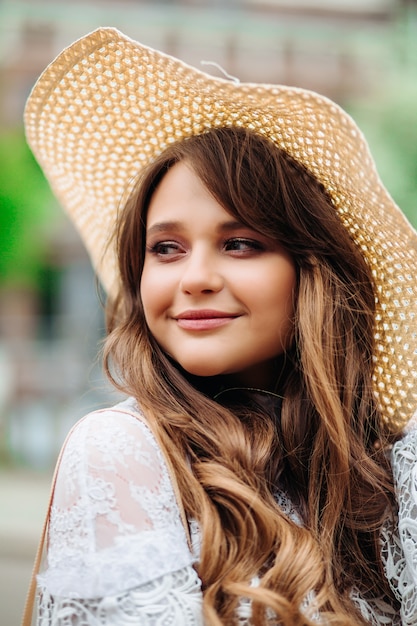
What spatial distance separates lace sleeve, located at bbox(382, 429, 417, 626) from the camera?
1868mm

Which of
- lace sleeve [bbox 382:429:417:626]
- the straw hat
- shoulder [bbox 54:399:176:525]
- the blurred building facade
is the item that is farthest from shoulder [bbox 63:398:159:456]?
the blurred building facade

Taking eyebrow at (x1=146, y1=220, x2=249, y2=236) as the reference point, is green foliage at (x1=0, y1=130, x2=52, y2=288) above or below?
below

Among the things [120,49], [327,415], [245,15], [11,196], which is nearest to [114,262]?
[120,49]

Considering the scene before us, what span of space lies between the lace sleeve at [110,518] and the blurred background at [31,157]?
53 centimetres

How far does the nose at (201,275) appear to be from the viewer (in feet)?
6.32

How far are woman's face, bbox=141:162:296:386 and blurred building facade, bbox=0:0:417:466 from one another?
975cm

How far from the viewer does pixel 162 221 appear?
2.06m

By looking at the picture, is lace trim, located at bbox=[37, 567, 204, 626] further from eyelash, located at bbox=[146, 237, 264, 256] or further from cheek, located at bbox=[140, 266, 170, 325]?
eyelash, located at bbox=[146, 237, 264, 256]

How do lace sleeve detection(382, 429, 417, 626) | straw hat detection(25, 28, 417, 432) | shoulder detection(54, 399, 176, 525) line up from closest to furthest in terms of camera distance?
shoulder detection(54, 399, 176, 525) → lace sleeve detection(382, 429, 417, 626) → straw hat detection(25, 28, 417, 432)

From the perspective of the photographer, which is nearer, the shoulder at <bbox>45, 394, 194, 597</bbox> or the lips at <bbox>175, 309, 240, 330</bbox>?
the shoulder at <bbox>45, 394, 194, 597</bbox>

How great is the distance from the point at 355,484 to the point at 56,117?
135 cm

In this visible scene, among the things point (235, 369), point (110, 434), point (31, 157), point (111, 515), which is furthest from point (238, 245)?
point (31, 157)

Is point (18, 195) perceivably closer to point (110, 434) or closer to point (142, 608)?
point (110, 434)

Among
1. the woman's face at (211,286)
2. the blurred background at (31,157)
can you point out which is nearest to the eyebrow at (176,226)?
the woman's face at (211,286)
